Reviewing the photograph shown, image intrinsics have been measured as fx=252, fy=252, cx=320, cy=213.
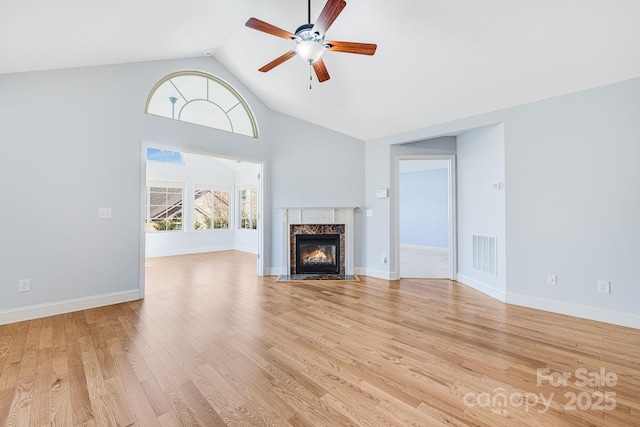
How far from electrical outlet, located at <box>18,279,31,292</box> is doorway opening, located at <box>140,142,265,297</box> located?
11.5ft

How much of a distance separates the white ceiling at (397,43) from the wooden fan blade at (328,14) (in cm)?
79

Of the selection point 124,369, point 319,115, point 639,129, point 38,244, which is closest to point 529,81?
point 639,129

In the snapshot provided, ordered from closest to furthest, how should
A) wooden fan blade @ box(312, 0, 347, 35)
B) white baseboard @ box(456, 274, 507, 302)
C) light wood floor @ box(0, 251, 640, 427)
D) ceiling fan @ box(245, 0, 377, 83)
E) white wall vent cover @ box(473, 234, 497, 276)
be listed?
light wood floor @ box(0, 251, 640, 427) → wooden fan blade @ box(312, 0, 347, 35) → ceiling fan @ box(245, 0, 377, 83) → white baseboard @ box(456, 274, 507, 302) → white wall vent cover @ box(473, 234, 497, 276)

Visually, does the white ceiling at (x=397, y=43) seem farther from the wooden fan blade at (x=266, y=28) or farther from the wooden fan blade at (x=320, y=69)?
the wooden fan blade at (x=266, y=28)

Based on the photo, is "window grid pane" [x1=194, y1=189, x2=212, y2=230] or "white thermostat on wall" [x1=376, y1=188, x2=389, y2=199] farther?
"window grid pane" [x1=194, y1=189, x2=212, y2=230]

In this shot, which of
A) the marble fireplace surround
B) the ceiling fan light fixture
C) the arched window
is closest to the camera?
the ceiling fan light fixture

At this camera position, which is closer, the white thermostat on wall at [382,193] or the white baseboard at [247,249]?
the white thermostat on wall at [382,193]

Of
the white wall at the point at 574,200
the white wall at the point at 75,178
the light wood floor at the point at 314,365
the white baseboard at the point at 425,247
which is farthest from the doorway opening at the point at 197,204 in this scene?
the white wall at the point at 574,200

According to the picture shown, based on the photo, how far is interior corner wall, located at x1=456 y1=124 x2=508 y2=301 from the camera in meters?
3.54

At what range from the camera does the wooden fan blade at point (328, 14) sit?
74.0 inches

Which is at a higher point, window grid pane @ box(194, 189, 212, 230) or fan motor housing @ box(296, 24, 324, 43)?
fan motor housing @ box(296, 24, 324, 43)

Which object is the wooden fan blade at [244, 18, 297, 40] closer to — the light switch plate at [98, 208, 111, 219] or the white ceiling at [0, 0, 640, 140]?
the white ceiling at [0, 0, 640, 140]

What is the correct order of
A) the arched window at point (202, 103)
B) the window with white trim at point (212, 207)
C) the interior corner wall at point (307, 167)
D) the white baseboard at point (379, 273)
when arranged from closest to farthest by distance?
the arched window at point (202, 103) → the white baseboard at point (379, 273) → the interior corner wall at point (307, 167) → the window with white trim at point (212, 207)

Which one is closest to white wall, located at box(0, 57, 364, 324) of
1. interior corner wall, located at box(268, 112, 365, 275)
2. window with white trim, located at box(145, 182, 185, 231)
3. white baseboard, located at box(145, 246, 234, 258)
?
interior corner wall, located at box(268, 112, 365, 275)
